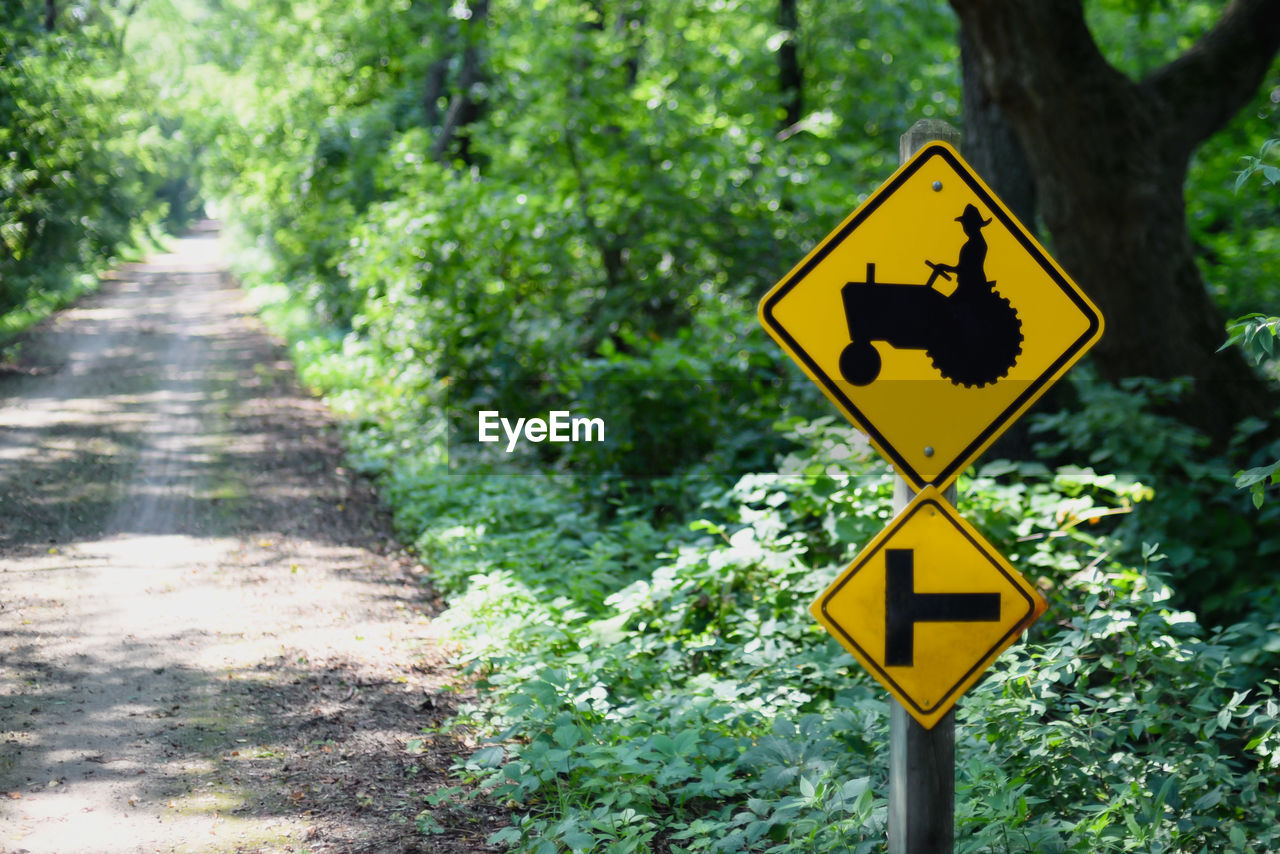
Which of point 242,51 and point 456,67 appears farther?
point 242,51

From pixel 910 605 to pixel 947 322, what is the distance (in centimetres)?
73

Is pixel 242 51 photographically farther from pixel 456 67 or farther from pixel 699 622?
pixel 699 622

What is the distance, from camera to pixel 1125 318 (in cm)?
796

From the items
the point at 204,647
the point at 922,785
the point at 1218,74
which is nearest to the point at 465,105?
the point at 1218,74

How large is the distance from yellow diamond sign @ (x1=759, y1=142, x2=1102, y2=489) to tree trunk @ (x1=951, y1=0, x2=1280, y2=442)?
5.54m

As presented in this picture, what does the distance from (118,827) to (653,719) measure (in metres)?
2.08

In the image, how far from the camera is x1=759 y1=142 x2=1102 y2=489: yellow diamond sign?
105 inches

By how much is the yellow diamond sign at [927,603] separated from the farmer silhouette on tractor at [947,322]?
35 centimetres

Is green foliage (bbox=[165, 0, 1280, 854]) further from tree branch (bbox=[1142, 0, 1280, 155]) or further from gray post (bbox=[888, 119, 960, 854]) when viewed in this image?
tree branch (bbox=[1142, 0, 1280, 155])

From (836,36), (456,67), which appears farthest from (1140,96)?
(456,67)

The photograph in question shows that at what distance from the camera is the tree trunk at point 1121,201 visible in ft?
25.1

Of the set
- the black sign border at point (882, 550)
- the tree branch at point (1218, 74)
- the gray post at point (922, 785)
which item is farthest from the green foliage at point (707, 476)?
the tree branch at point (1218, 74)

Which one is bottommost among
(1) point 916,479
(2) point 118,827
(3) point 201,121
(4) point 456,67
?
(2) point 118,827

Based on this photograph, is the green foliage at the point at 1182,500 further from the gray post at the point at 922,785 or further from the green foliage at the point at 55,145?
the green foliage at the point at 55,145
